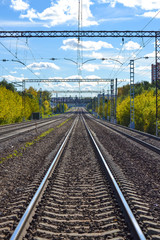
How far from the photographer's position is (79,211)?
6367 millimetres

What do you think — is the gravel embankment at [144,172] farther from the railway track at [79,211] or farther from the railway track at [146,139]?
the railway track at [146,139]

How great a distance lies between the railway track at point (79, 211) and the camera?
16.7 feet

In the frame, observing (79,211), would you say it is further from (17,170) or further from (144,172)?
(17,170)

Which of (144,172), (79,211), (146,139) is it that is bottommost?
(146,139)

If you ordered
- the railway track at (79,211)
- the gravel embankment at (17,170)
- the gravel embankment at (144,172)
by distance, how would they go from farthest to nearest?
the gravel embankment at (17,170) → the gravel embankment at (144,172) → the railway track at (79,211)

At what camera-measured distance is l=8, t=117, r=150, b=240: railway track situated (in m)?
5.10

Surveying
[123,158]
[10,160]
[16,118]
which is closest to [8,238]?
[10,160]

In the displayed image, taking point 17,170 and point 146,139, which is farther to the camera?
point 146,139

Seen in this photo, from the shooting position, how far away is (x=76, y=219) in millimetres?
5875

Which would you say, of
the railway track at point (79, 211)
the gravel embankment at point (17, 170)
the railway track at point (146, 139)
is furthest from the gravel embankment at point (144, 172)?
the gravel embankment at point (17, 170)

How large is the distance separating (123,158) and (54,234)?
31.0 feet

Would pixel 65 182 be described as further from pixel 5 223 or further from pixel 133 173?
pixel 5 223

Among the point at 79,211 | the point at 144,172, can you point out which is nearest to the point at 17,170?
the point at 144,172

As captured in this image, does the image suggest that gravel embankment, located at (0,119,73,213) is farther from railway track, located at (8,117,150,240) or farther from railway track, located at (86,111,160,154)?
railway track, located at (86,111,160,154)
